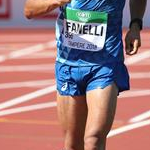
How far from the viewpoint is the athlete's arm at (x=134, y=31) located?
404 centimetres

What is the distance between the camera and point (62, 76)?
421 centimetres

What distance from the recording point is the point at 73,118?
4.19 m

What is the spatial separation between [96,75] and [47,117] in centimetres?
306

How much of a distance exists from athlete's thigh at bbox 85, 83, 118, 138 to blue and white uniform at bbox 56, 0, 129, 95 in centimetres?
5

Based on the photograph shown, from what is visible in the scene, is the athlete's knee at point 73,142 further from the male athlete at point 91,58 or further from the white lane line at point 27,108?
the white lane line at point 27,108

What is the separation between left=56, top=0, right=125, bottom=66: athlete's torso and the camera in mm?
3990

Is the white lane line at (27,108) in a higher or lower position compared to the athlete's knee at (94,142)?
lower

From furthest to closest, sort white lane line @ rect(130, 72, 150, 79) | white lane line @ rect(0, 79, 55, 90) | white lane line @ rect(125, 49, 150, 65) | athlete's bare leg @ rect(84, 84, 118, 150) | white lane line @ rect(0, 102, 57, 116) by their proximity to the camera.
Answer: white lane line @ rect(125, 49, 150, 65) < white lane line @ rect(130, 72, 150, 79) < white lane line @ rect(0, 79, 55, 90) < white lane line @ rect(0, 102, 57, 116) < athlete's bare leg @ rect(84, 84, 118, 150)

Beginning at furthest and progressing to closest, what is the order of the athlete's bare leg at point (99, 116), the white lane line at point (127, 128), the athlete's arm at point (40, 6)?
the white lane line at point (127, 128) < the athlete's bare leg at point (99, 116) < the athlete's arm at point (40, 6)

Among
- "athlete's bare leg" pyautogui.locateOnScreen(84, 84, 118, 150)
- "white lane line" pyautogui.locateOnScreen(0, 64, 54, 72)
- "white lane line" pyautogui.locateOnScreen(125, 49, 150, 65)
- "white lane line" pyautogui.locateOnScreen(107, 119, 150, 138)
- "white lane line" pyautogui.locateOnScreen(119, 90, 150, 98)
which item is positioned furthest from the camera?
"white lane line" pyautogui.locateOnScreen(125, 49, 150, 65)

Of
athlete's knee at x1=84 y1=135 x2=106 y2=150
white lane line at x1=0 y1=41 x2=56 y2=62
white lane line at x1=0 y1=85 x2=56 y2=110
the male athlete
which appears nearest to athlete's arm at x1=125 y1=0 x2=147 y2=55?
the male athlete

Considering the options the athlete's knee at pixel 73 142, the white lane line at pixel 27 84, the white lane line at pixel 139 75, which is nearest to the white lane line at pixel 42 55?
the white lane line at pixel 139 75

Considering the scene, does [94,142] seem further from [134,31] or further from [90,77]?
[134,31]

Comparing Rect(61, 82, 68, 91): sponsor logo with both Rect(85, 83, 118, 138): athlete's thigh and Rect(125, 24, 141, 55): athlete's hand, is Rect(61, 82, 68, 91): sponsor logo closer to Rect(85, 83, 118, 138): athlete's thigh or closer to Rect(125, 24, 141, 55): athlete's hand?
Rect(85, 83, 118, 138): athlete's thigh
